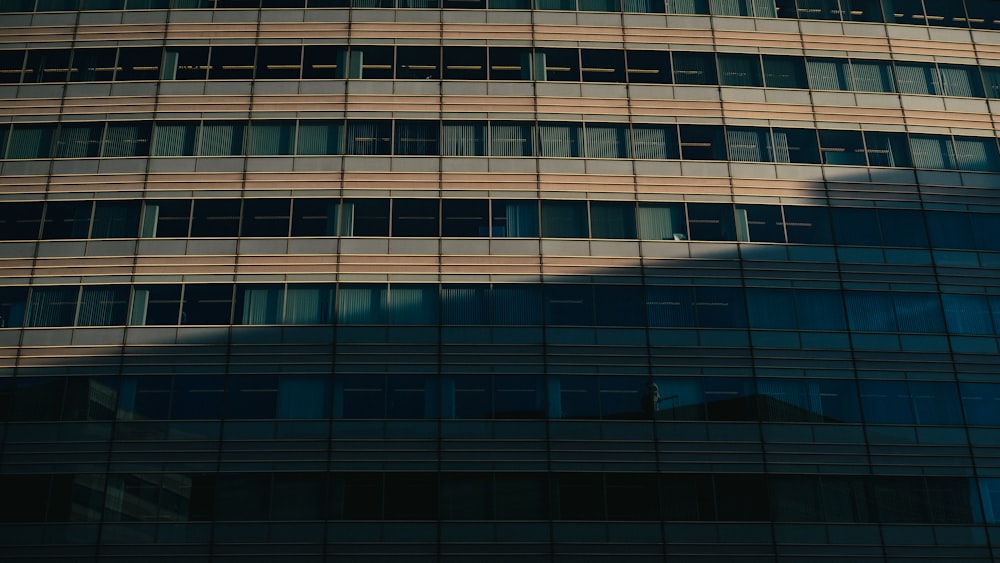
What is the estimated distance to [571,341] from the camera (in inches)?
1288

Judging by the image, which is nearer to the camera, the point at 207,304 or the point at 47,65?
the point at 207,304

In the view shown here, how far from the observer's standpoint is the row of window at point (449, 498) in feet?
99.7

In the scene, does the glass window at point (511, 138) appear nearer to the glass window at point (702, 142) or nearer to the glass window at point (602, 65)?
the glass window at point (602, 65)

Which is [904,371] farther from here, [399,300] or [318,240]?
[318,240]

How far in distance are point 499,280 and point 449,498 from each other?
315 inches

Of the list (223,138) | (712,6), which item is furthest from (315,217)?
(712,6)

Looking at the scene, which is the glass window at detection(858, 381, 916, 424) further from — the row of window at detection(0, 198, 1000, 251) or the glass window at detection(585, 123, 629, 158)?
the glass window at detection(585, 123, 629, 158)

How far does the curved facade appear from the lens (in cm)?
3077

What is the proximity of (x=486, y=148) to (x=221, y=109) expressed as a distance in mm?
10572

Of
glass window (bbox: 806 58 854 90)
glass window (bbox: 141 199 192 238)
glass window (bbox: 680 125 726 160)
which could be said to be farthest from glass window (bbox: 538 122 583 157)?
glass window (bbox: 141 199 192 238)

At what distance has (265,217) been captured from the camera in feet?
112

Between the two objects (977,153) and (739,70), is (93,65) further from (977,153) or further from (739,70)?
(977,153)

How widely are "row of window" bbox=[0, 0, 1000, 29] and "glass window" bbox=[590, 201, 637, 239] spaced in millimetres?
8884

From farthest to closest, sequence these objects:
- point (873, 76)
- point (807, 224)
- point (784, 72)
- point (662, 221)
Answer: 1. point (873, 76)
2. point (784, 72)
3. point (807, 224)
4. point (662, 221)
